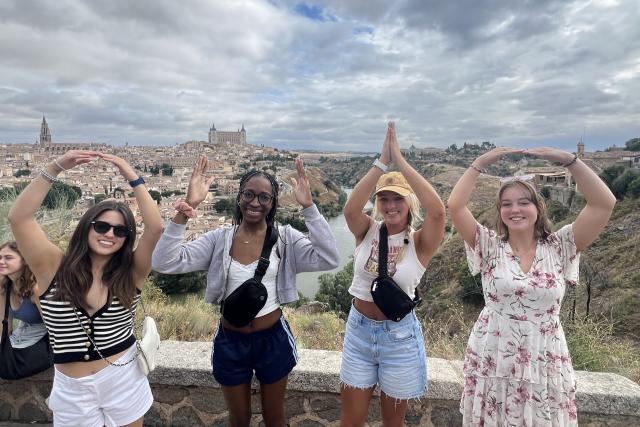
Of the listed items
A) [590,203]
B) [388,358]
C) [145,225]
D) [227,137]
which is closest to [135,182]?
[145,225]

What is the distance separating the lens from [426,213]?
1.81m

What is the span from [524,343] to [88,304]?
181 centimetres

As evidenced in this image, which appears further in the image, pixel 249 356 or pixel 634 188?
pixel 634 188

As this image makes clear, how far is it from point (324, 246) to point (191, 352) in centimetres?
116

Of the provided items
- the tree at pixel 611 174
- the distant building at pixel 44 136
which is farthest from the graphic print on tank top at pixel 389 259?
the distant building at pixel 44 136

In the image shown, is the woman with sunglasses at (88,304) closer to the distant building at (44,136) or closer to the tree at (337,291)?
the tree at (337,291)

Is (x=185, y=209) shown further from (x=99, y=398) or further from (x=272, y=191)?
(x=99, y=398)

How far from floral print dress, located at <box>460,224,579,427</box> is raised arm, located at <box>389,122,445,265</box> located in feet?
0.87

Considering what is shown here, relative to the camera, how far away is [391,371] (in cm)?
175

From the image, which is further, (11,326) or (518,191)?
(11,326)

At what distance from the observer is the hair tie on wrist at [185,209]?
5.59 feet

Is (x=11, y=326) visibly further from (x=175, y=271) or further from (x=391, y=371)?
(x=391, y=371)

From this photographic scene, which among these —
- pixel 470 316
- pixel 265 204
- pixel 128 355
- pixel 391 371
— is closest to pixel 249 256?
pixel 265 204

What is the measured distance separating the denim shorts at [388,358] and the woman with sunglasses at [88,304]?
0.93 metres
